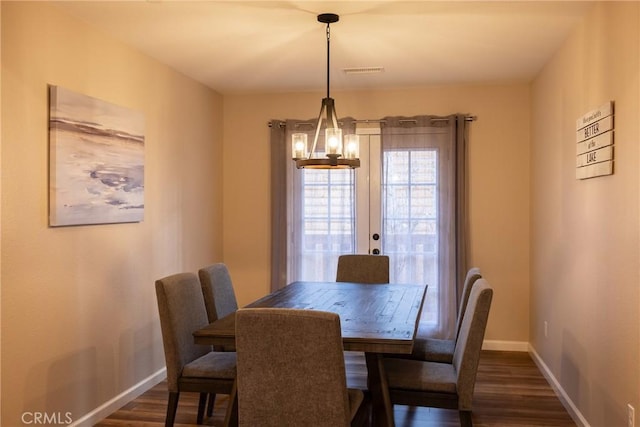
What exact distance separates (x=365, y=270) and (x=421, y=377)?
1.76 meters

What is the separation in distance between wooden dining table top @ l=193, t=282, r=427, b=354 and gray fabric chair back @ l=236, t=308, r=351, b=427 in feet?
0.96

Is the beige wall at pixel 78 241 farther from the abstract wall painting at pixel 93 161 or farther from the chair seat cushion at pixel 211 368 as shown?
the chair seat cushion at pixel 211 368

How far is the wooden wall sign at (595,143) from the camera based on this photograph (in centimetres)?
283

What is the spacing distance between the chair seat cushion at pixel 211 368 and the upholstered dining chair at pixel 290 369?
64 cm

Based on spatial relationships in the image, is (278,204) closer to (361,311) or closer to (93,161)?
(93,161)

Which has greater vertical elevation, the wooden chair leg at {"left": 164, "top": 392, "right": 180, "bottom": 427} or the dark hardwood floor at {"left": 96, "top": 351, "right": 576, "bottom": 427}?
the wooden chair leg at {"left": 164, "top": 392, "right": 180, "bottom": 427}

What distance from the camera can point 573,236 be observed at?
3.55 m

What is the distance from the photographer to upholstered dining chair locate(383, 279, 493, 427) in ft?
8.57

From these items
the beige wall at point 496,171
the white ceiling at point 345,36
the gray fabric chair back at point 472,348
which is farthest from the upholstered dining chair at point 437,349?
the beige wall at point 496,171

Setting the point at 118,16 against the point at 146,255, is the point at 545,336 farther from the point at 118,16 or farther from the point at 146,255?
the point at 118,16

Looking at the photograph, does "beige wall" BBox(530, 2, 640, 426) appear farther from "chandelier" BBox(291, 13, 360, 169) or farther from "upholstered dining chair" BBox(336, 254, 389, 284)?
"chandelier" BBox(291, 13, 360, 169)

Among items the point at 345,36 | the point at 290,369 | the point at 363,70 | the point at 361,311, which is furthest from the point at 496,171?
the point at 290,369

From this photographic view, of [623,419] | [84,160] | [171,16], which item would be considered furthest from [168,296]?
[623,419]

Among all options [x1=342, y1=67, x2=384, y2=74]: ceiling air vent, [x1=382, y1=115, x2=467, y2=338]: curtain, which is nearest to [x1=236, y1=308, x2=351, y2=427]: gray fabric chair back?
[x1=342, y1=67, x2=384, y2=74]: ceiling air vent
